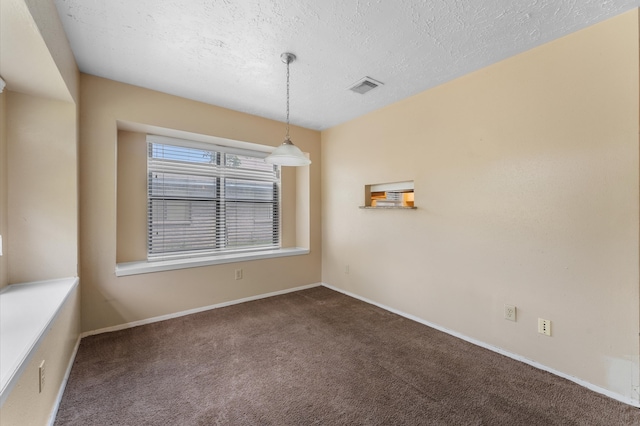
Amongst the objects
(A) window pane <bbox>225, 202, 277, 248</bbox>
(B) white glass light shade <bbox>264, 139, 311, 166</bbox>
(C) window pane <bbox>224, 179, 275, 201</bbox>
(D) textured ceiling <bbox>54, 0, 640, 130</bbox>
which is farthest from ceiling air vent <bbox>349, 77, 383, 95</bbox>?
(A) window pane <bbox>225, 202, 277, 248</bbox>

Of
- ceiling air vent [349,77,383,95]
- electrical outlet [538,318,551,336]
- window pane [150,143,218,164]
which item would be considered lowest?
electrical outlet [538,318,551,336]

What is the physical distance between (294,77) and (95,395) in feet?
9.50

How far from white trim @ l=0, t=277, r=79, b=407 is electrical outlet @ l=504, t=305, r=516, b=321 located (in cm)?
292

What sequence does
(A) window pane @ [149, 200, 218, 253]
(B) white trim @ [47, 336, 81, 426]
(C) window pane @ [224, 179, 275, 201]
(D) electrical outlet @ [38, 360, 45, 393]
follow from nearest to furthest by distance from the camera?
(D) electrical outlet @ [38, 360, 45, 393] → (B) white trim @ [47, 336, 81, 426] → (A) window pane @ [149, 200, 218, 253] → (C) window pane @ [224, 179, 275, 201]

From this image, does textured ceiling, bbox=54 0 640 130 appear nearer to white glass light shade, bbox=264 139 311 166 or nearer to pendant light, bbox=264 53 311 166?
pendant light, bbox=264 53 311 166

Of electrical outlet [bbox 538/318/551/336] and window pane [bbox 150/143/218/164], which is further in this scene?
window pane [bbox 150/143/218/164]

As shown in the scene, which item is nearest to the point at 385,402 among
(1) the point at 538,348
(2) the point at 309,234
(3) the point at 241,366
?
(3) the point at 241,366

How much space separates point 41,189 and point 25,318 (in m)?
1.18

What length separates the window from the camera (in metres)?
3.17

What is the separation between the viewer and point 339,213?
3844mm

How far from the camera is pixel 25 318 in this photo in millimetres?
1393

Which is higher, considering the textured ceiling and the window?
the textured ceiling

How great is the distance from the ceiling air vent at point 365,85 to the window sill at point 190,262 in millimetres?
2321

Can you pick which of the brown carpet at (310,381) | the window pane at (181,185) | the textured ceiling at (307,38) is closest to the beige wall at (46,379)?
the brown carpet at (310,381)
